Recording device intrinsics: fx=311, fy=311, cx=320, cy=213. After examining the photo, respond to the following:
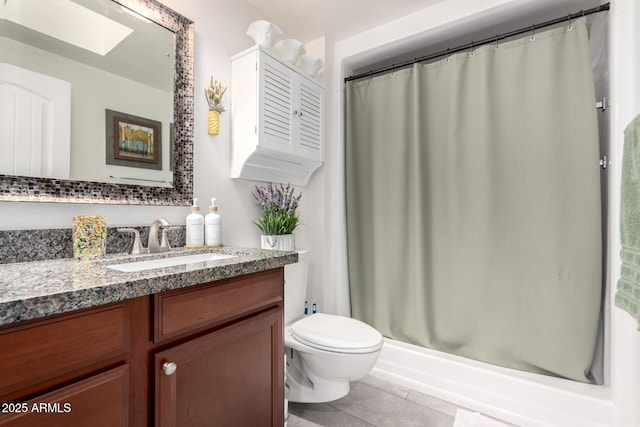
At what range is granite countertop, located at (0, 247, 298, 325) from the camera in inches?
23.1

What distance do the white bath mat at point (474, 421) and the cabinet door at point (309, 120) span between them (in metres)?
1.69

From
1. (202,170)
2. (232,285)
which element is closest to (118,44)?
(202,170)

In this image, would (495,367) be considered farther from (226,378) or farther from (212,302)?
(212,302)

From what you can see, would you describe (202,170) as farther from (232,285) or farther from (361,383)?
(361,383)

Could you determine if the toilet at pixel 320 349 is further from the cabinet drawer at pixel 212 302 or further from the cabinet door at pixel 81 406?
the cabinet door at pixel 81 406

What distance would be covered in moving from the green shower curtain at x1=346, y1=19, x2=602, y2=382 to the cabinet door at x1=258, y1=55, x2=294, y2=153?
0.59m

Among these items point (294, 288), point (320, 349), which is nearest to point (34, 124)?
point (294, 288)

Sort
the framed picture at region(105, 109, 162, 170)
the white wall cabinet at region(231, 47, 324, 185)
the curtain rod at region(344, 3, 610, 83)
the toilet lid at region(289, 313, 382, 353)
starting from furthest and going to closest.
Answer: the white wall cabinet at region(231, 47, 324, 185), the curtain rod at region(344, 3, 610, 83), the toilet lid at region(289, 313, 382, 353), the framed picture at region(105, 109, 162, 170)

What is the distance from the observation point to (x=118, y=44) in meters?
1.31

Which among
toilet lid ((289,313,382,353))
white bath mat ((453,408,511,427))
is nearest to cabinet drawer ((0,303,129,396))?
toilet lid ((289,313,382,353))

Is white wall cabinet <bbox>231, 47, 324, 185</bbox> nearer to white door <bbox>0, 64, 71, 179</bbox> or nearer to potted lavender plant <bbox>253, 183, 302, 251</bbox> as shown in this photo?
potted lavender plant <bbox>253, 183, 302, 251</bbox>

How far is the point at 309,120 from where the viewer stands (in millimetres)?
2039

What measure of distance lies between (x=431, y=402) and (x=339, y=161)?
1.61 meters

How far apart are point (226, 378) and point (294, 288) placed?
792 mm
